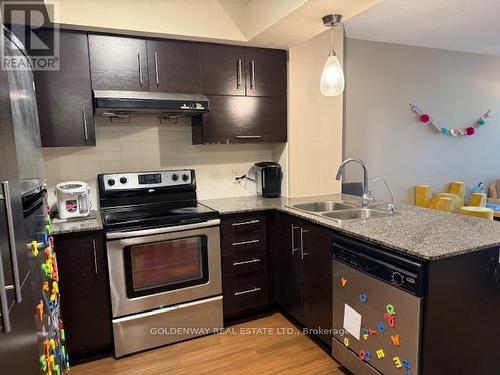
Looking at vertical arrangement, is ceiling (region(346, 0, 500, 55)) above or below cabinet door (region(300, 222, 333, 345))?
above

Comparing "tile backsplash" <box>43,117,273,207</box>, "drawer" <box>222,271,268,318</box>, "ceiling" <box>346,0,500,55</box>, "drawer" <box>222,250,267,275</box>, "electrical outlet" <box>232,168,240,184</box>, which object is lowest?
"drawer" <box>222,271,268,318</box>

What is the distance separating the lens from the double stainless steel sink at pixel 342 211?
7.64 ft

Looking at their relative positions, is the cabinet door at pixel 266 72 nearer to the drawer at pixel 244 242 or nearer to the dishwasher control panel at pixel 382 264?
the drawer at pixel 244 242

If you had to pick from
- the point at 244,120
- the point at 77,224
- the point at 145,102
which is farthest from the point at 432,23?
the point at 77,224

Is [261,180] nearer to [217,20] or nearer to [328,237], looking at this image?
[328,237]

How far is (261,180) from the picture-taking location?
3016 millimetres

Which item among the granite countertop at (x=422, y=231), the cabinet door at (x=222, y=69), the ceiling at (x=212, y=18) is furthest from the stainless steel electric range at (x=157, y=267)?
the ceiling at (x=212, y=18)

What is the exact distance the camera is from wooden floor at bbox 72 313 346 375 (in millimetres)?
2084

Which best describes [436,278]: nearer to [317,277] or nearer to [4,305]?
→ [317,277]

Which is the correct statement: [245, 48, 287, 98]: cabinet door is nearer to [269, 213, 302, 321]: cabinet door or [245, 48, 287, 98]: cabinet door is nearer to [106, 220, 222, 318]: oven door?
[269, 213, 302, 321]: cabinet door

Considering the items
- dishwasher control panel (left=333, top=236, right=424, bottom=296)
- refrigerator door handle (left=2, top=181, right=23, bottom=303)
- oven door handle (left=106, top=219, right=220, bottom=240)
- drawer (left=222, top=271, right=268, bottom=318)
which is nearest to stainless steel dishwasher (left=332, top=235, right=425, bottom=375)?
dishwasher control panel (left=333, top=236, right=424, bottom=296)

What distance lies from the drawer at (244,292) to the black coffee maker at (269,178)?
2.39 feet

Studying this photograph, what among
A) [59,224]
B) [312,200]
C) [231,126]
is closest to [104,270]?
[59,224]

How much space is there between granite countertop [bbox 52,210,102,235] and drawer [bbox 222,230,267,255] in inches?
34.9
